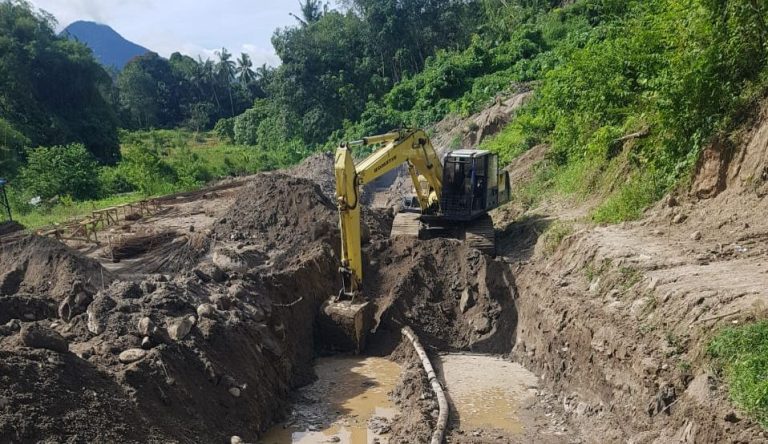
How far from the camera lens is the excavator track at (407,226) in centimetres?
1570

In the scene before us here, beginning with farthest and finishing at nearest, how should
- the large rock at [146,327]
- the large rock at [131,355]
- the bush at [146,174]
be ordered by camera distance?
the bush at [146,174] → the large rock at [146,327] → the large rock at [131,355]

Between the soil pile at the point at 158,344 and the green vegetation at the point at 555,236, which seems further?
the green vegetation at the point at 555,236

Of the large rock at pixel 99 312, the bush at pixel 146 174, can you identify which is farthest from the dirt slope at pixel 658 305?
the bush at pixel 146 174

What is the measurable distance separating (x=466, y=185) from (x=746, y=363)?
30.1 ft

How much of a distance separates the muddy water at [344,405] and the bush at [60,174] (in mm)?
25059

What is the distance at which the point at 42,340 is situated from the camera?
25.2 feet

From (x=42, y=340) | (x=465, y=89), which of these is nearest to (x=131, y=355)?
(x=42, y=340)

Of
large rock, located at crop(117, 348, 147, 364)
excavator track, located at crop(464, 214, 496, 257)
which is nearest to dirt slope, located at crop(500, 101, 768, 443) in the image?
excavator track, located at crop(464, 214, 496, 257)

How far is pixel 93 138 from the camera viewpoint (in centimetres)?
4453

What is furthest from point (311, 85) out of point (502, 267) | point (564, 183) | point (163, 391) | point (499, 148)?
point (163, 391)

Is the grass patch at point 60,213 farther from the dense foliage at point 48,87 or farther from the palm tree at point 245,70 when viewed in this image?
the palm tree at point 245,70

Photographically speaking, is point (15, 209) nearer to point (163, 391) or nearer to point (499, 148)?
point (499, 148)

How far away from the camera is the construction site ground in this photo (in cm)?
743

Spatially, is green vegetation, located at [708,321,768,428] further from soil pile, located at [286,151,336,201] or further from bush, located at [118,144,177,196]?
bush, located at [118,144,177,196]
